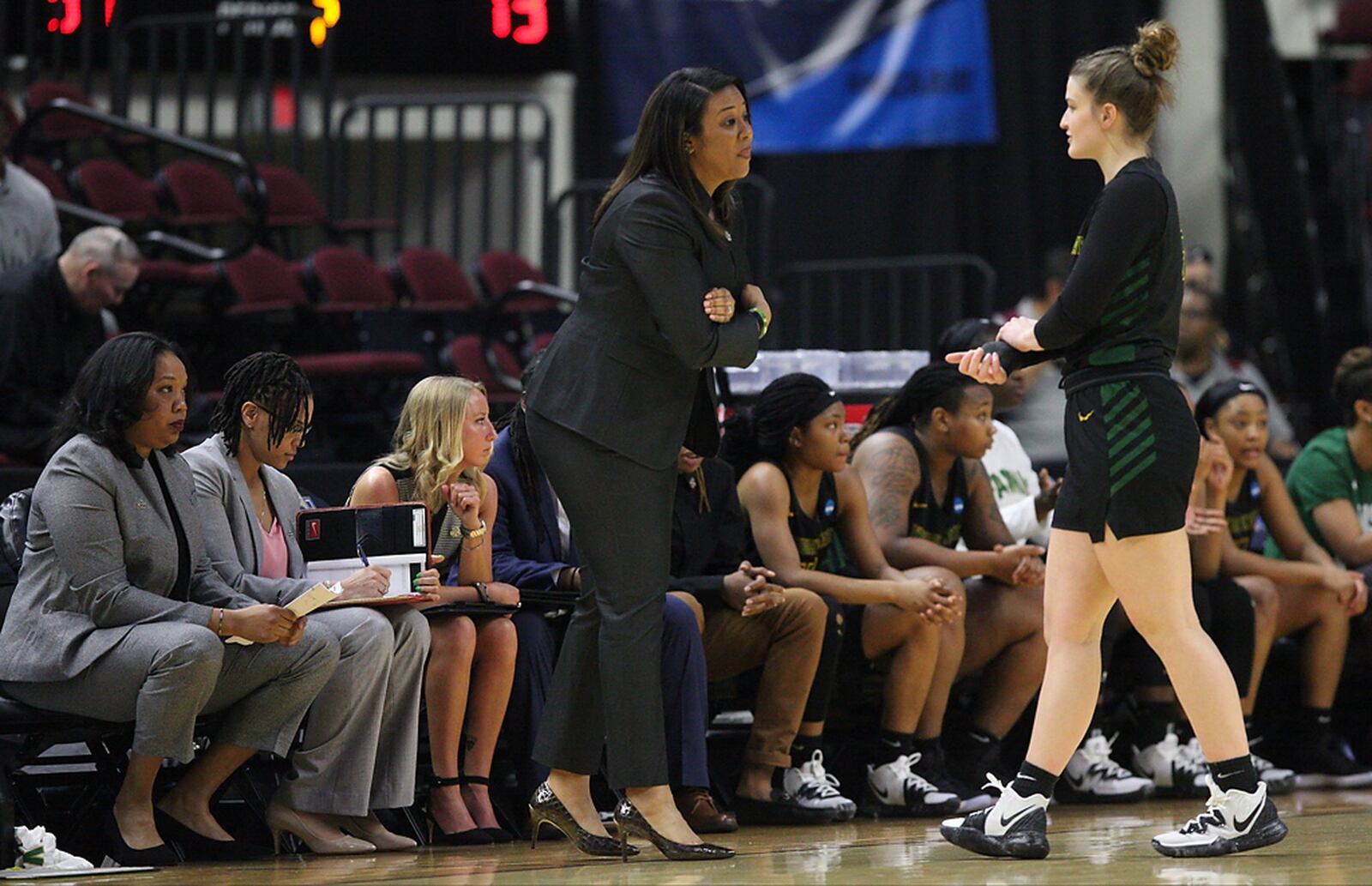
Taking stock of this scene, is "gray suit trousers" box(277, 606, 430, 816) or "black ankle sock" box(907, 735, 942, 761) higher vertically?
"gray suit trousers" box(277, 606, 430, 816)

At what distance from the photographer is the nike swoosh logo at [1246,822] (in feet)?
11.6

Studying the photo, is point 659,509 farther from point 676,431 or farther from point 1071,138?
point 1071,138

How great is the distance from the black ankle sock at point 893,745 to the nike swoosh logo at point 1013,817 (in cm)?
141

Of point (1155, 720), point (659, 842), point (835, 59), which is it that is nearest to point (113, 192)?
point (835, 59)

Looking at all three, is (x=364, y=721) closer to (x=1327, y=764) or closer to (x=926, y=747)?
(x=926, y=747)

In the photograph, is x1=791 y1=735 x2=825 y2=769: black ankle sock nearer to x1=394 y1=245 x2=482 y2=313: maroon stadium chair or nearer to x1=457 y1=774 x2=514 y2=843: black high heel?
x1=457 y1=774 x2=514 y2=843: black high heel

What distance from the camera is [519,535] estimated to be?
471 cm

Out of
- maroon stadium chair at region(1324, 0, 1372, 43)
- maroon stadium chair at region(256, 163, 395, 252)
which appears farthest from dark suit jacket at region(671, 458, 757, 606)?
maroon stadium chair at region(1324, 0, 1372, 43)

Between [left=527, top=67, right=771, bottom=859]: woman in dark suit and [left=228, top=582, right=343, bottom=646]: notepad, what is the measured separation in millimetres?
533

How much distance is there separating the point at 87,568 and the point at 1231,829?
2.34 meters

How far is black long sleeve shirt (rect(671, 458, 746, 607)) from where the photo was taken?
16.0 feet

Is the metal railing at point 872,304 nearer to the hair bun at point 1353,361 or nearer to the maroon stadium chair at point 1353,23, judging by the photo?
the maroon stadium chair at point 1353,23

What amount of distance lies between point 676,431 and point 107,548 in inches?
48.4

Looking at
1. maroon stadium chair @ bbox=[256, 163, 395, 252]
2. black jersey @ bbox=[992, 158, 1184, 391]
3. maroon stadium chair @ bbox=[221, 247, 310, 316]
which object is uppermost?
maroon stadium chair @ bbox=[256, 163, 395, 252]
